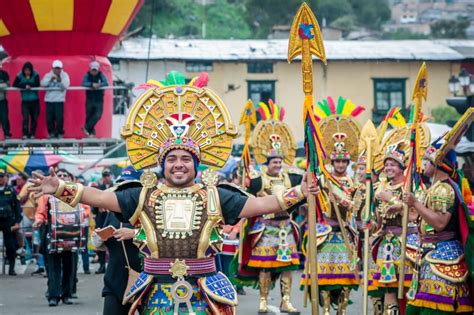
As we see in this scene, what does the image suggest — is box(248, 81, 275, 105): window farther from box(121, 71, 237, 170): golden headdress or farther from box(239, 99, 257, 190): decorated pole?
box(121, 71, 237, 170): golden headdress

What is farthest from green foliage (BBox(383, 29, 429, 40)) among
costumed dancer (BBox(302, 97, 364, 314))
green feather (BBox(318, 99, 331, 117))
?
costumed dancer (BBox(302, 97, 364, 314))

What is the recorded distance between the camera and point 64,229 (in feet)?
56.0

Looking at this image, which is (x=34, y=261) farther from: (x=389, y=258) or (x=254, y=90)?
(x=254, y=90)

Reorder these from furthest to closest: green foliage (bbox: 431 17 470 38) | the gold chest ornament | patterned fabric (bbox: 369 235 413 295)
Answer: green foliage (bbox: 431 17 470 38) < patterned fabric (bbox: 369 235 413 295) < the gold chest ornament

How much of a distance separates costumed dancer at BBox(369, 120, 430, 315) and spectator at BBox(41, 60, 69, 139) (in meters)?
7.30

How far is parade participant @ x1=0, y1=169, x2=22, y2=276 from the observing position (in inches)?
843

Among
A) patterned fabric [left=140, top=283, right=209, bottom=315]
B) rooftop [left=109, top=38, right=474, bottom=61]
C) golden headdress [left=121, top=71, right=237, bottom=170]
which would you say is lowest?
patterned fabric [left=140, top=283, right=209, bottom=315]

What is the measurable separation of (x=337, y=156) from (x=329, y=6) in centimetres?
7569

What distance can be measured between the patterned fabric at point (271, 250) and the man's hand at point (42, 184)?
268 inches

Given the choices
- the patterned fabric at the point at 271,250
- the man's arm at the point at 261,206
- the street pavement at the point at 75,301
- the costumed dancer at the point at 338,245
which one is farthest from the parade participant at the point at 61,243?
the man's arm at the point at 261,206

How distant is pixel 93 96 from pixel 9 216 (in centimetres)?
307

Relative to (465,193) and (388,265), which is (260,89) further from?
(465,193)

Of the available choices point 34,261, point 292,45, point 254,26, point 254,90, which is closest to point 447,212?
point 292,45

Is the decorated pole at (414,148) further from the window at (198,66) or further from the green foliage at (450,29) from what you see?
the green foliage at (450,29)
